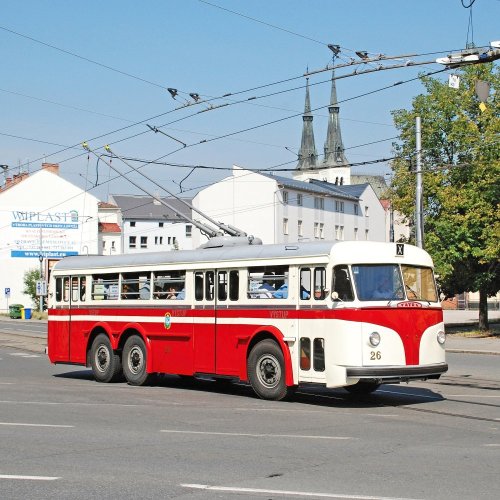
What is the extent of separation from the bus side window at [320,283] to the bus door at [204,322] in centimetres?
252

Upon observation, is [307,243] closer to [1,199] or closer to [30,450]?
[30,450]

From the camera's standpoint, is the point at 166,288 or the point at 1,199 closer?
the point at 166,288

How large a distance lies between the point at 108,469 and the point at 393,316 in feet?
23.2

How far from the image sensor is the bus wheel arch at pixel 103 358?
19.6m

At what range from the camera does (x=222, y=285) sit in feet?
56.8

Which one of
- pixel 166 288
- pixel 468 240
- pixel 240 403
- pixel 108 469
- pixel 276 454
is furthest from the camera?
pixel 468 240

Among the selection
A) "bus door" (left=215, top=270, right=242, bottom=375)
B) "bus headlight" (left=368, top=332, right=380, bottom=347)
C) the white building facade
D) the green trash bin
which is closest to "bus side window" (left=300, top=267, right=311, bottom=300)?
"bus headlight" (left=368, top=332, right=380, bottom=347)

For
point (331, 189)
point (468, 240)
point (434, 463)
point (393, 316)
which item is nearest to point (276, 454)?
point (434, 463)

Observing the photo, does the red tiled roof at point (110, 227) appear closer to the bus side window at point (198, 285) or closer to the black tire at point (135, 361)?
the black tire at point (135, 361)

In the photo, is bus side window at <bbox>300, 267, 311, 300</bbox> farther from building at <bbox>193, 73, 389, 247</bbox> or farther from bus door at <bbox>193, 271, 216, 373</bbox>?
building at <bbox>193, 73, 389, 247</bbox>

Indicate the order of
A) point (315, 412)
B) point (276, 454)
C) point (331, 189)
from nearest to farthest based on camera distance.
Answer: point (276, 454)
point (315, 412)
point (331, 189)

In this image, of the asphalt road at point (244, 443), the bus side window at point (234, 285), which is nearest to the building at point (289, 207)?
the bus side window at point (234, 285)

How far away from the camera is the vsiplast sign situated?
97.4 meters

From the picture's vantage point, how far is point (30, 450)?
33.4 feet
